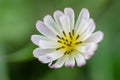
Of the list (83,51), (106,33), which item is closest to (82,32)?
(83,51)

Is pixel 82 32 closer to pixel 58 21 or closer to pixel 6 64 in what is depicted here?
pixel 58 21

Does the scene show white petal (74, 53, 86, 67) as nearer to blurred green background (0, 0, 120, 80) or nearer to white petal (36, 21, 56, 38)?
white petal (36, 21, 56, 38)

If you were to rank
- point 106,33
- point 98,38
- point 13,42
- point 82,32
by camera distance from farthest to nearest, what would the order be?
point 13,42, point 106,33, point 82,32, point 98,38

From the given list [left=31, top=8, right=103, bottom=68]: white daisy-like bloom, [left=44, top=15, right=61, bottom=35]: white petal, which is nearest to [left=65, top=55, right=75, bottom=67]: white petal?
[left=31, top=8, right=103, bottom=68]: white daisy-like bloom

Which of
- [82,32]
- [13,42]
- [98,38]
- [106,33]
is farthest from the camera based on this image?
[13,42]

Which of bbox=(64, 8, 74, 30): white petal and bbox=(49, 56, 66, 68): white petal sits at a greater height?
bbox=(64, 8, 74, 30): white petal

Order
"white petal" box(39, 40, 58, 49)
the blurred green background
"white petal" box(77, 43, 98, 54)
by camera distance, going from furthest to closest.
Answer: the blurred green background, "white petal" box(39, 40, 58, 49), "white petal" box(77, 43, 98, 54)

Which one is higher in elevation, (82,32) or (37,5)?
(37,5)

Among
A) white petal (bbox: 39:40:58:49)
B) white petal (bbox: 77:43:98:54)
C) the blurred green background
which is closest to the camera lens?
white petal (bbox: 77:43:98:54)
